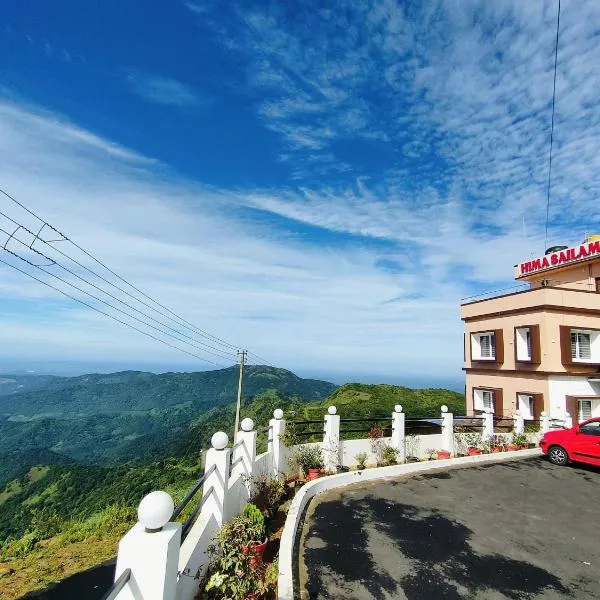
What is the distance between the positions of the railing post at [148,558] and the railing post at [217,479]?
2631mm

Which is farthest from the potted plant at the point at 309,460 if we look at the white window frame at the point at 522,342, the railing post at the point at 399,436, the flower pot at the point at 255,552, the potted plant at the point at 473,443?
the white window frame at the point at 522,342

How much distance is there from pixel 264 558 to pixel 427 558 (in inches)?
105

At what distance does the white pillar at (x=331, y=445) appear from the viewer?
1171cm

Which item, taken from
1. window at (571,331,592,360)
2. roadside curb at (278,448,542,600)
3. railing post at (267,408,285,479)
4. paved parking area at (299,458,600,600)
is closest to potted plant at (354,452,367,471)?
roadside curb at (278,448,542,600)

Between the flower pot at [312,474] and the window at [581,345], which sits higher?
the window at [581,345]

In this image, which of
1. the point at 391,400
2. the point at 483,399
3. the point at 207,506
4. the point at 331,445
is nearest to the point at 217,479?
the point at 207,506

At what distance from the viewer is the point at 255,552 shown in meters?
5.87

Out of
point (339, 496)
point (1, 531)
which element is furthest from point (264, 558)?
point (1, 531)

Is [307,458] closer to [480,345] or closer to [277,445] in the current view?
[277,445]

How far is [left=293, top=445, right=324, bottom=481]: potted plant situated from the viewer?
11188mm

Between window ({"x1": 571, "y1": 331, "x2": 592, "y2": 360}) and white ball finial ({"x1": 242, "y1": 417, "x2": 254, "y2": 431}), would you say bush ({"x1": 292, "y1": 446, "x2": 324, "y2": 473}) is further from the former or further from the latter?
window ({"x1": 571, "y1": 331, "x2": 592, "y2": 360})

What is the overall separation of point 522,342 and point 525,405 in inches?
133

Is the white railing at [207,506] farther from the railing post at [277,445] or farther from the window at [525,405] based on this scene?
the window at [525,405]

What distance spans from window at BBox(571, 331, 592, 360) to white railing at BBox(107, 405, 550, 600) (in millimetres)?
11908
